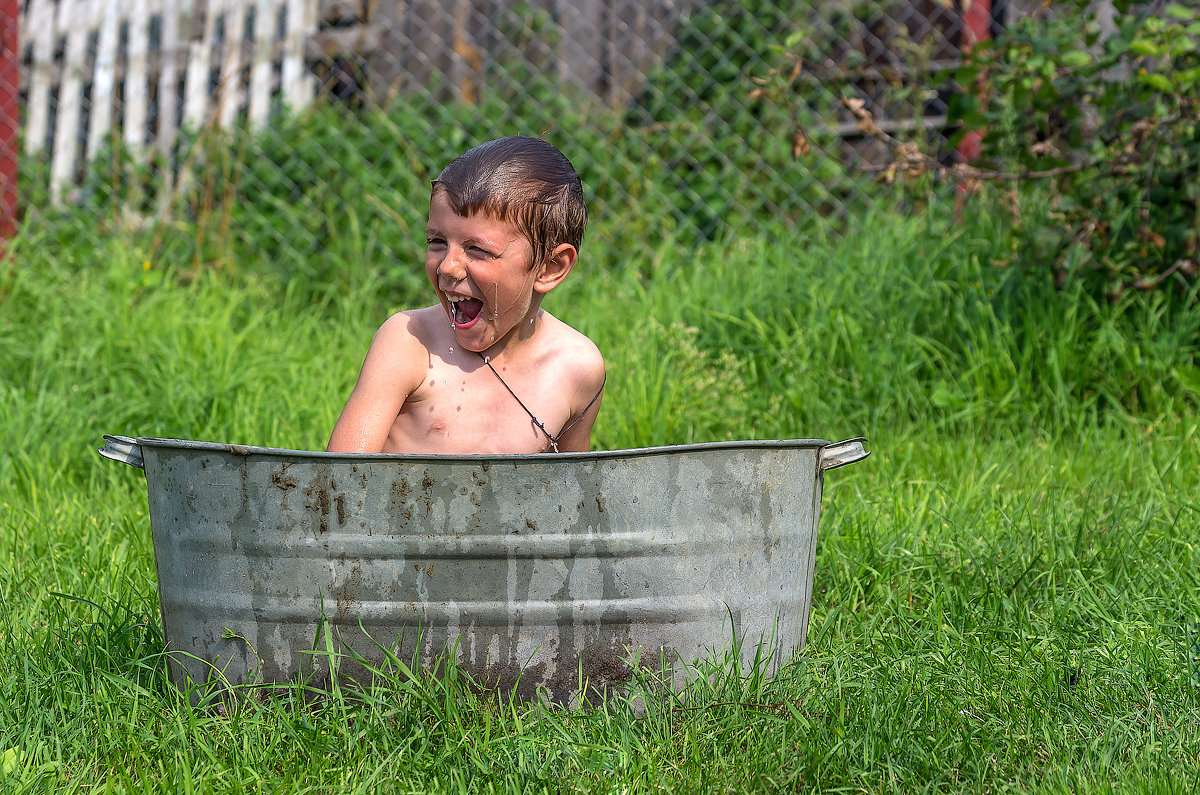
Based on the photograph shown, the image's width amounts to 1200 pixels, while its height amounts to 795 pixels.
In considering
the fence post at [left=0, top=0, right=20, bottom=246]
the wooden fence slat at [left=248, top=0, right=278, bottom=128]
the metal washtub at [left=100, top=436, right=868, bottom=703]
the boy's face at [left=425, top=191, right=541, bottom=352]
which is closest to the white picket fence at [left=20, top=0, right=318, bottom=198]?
the wooden fence slat at [left=248, top=0, right=278, bottom=128]

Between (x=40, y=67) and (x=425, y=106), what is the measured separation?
93.3 inches

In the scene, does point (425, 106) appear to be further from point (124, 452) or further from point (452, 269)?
point (124, 452)

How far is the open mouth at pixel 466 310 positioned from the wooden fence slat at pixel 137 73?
465 cm

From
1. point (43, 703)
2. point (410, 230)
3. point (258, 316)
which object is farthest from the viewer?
point (410, 230)

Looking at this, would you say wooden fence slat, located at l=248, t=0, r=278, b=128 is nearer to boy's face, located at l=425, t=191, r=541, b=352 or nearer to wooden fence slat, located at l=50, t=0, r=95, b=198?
wooden fence slat, located at l=50, t=0, r=95, b=198

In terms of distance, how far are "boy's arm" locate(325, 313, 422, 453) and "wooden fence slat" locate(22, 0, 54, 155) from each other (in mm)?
5058

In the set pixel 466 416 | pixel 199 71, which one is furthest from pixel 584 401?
pixel 199 71

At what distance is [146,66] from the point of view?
5.99 meters

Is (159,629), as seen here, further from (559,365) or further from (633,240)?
(633,240)

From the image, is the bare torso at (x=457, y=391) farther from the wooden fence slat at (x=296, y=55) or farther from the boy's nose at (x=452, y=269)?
the wooden fence slat at (x=296, y=55)

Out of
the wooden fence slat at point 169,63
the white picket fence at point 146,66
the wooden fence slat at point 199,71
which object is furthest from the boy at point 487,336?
the wooden fence slat at point 169,63

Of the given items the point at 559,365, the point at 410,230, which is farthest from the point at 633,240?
the point at 559,365

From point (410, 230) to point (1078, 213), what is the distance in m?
2.71

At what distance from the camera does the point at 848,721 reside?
158cm
